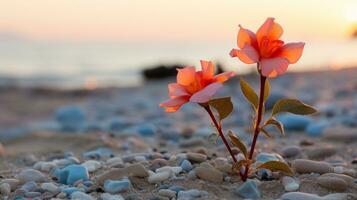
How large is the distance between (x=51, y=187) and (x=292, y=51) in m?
1.17

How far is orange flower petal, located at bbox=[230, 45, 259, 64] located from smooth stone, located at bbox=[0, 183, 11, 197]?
3.79 ft

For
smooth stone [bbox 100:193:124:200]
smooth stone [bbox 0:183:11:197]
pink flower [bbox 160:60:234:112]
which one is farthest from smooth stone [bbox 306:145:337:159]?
smooth stone [bbox 0:183:11:197]

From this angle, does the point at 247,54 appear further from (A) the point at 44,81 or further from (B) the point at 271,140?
(A) the point at 44,81

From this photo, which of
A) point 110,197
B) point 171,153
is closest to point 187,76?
point 110,197

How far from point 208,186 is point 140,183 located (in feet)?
0.99

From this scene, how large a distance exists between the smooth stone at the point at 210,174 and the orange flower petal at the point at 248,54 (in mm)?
541

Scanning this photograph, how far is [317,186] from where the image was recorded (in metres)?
2.49

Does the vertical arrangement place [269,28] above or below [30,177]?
above

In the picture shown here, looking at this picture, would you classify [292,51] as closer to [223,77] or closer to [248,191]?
[223,77]

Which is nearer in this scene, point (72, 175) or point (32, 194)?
point (32, 194)

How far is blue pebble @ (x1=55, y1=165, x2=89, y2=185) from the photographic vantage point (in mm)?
2678

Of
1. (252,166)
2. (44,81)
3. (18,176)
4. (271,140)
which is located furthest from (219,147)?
(44,81)

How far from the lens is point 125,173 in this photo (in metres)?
2.62

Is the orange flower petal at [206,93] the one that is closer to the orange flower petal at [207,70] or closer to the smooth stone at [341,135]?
the orange flower petal at [207,70]
